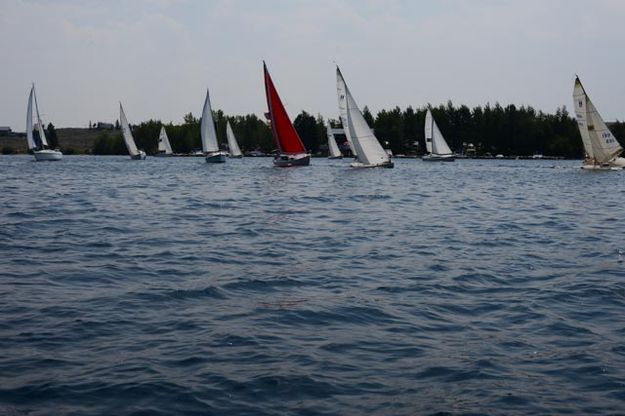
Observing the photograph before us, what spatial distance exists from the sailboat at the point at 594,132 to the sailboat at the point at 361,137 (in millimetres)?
18098

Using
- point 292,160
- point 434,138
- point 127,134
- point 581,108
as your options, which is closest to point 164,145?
point 127,134

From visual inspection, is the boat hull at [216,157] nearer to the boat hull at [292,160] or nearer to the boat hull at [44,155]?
the boat hull at [44,155]

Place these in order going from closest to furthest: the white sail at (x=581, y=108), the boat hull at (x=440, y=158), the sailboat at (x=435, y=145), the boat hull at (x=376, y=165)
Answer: the boat hull at (x=376, y=165), the white sail at (x=581, y=108), the sailboat at (x=435, y=145), the boat hull at (x=440, y=158)

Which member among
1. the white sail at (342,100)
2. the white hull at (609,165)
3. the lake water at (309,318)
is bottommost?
the lake water at (309,318)

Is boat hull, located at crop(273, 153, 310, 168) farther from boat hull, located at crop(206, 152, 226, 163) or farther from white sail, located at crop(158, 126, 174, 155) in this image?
white sail, located at crop(158, 126, 174, 155)

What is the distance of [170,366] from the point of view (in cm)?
827

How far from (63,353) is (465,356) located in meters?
4.75

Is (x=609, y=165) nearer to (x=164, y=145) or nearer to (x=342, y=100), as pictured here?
(x=342, y=100)

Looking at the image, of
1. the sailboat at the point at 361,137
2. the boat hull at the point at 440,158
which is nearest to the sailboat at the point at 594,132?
the sailboat at the point at 361,137

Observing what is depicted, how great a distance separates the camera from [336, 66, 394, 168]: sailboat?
63.0 meters

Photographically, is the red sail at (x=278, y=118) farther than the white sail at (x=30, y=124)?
No

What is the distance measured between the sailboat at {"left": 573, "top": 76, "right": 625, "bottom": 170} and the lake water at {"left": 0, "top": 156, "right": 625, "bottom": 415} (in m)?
47.7

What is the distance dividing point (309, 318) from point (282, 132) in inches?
2266

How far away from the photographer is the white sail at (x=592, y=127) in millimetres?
66438
